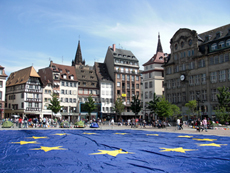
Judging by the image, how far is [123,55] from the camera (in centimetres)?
10056

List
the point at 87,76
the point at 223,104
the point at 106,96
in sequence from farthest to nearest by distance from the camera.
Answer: the point at 87,76 < the point at 106,96 < the point at 223,104

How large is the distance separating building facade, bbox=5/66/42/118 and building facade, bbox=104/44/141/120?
2752cm

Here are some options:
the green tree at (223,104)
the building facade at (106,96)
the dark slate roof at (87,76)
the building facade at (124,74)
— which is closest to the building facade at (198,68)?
the green tree at (223,104)

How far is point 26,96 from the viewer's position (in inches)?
3068

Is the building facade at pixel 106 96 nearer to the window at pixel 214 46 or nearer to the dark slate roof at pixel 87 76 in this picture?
the dark slate roof at pixel 87 76

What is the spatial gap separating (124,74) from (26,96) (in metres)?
36.1

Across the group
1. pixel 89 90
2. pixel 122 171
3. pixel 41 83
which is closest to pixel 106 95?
pixel 89 90

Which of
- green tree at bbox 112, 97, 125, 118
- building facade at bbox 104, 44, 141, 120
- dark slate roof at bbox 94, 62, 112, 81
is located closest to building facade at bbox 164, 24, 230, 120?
green tree at bbox 112, 97, 125, 118

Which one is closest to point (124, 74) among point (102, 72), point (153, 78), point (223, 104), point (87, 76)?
point (102, 72)

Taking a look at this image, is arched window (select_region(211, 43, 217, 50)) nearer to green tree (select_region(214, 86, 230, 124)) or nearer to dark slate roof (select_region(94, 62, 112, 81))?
green tree (select_region(214, 86, 230, 124))

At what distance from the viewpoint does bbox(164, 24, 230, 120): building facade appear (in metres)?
59.2

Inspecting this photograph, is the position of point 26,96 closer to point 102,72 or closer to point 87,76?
point 87,76

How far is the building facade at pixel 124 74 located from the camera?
94875mm

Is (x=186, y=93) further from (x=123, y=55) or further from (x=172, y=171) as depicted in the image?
(x=172, y=171)
